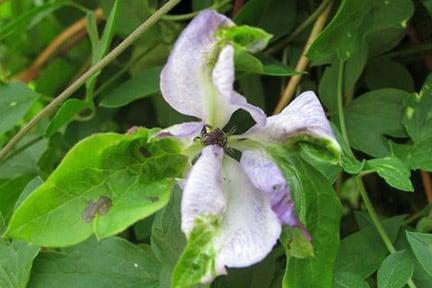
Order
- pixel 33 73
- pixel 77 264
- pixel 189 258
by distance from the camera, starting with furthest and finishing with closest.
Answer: pixel 33 73
pixel 77 264
pixel 189 258

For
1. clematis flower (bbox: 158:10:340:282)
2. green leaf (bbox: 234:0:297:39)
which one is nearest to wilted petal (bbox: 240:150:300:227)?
clematis flower (bbox: 158:10:340:282)

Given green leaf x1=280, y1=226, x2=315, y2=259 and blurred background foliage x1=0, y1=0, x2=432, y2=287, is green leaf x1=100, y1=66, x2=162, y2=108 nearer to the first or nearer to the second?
blurred background foliage x1=0, y1=0, x2=432, y2=287

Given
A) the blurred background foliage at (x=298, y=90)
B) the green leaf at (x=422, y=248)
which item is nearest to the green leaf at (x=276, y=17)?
the blurred background foliage at (x=298, y=90)

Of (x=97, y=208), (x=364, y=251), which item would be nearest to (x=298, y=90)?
(x=364, y=251)

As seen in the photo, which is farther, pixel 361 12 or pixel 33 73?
pixel 33 73

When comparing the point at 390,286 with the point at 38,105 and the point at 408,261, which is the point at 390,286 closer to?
the point at 408,261

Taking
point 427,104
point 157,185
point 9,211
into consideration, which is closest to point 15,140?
point 9,211

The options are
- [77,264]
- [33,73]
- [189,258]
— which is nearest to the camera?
[189,258]

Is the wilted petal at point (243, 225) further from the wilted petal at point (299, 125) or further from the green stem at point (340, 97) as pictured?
the green stem at point (340, 97)
